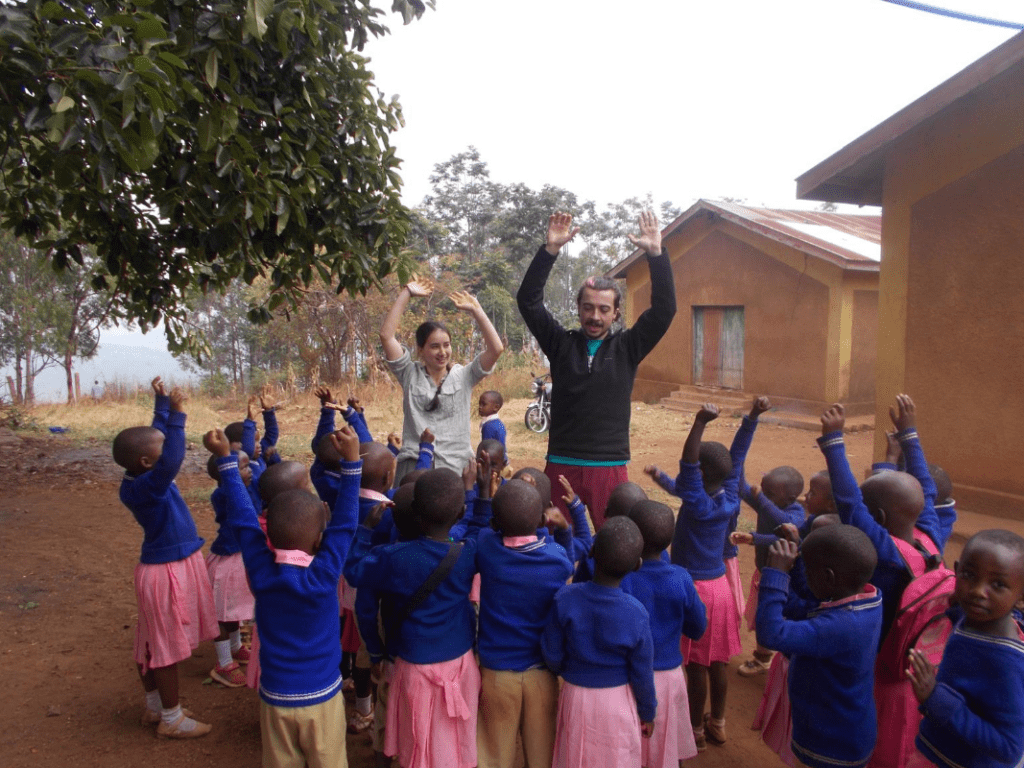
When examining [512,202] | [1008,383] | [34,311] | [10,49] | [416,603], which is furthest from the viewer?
[512,202]

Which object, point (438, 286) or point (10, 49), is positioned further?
point (438, 286)

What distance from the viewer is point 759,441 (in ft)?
32.7

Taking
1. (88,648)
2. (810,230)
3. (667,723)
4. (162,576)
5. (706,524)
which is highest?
(810,230)

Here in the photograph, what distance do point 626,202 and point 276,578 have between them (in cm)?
3346

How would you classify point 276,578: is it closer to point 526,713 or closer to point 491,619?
point 491,619

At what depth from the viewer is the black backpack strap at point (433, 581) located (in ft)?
6.98

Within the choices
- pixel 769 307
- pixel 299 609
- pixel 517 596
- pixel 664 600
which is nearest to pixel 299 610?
pixel 299 609

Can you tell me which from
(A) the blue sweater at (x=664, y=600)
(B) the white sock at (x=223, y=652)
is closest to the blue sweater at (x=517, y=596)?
(A) the blue sweater at (x=664, y=600)

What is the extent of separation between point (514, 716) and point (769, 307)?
35.7 feet

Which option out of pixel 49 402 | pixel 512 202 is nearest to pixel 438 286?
pixel 49 402

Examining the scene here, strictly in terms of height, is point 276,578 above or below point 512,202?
below

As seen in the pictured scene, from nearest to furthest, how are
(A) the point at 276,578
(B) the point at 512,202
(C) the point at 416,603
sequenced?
(A) the point at 276,578, (C) the point at 416,603, (B) the point at 512,202

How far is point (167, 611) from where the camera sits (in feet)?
8.89

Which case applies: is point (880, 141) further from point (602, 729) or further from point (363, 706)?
point (363, 706)
